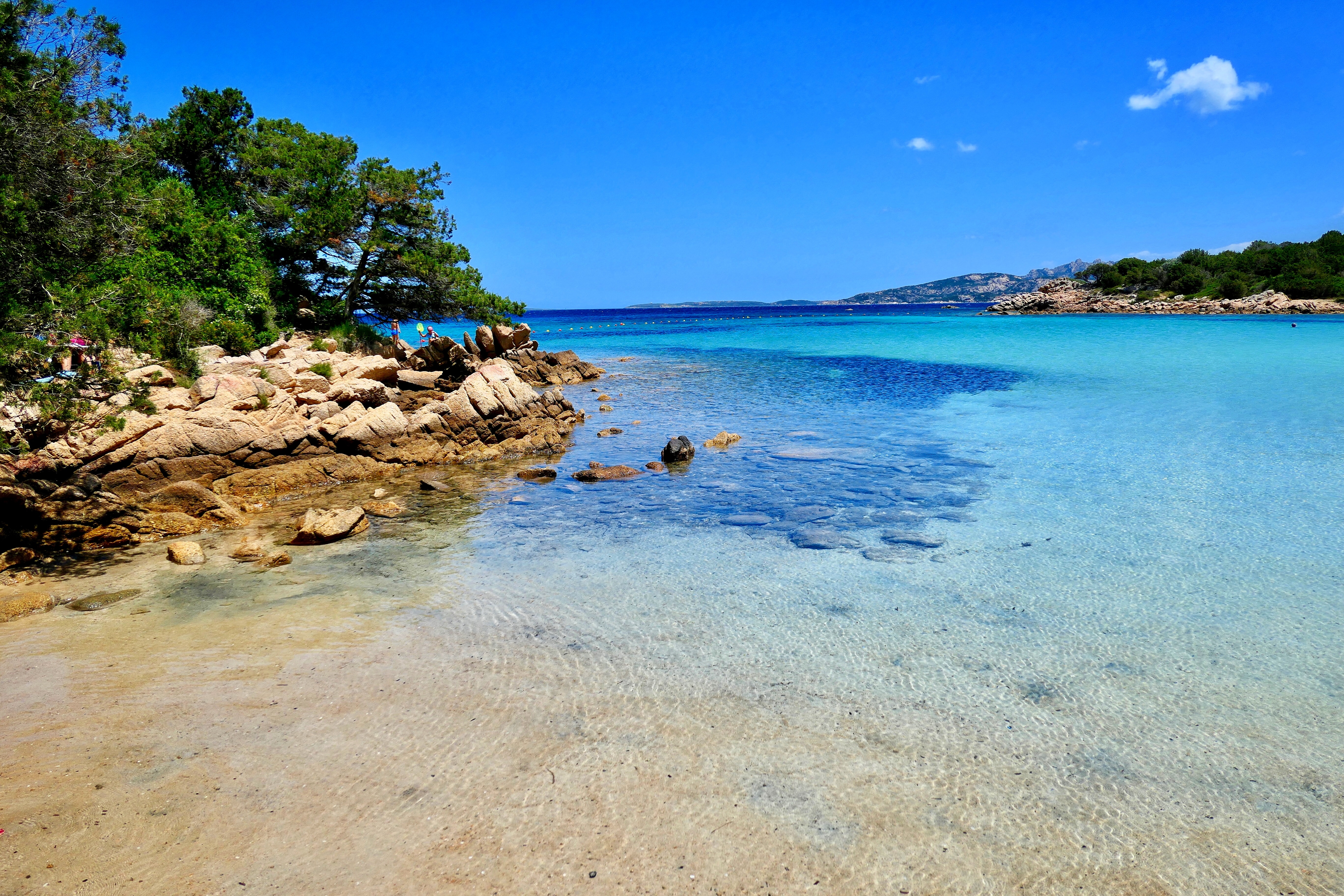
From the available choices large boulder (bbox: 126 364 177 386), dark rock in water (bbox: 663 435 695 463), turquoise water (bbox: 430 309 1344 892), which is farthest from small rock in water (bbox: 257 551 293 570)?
dark rock in water (bbox: 663 435 695 463)

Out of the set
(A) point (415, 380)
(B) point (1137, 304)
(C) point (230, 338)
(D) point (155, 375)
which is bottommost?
(A) point (415, 380)

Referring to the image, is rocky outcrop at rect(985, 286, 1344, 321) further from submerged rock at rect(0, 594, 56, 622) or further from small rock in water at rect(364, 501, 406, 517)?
submerged rock at rect(0, 594, 56, 622)

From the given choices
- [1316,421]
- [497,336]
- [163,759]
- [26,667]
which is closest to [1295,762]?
[163,759]

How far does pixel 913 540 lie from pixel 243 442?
11967 millimetres

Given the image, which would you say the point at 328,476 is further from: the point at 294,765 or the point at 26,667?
the point at 294,765

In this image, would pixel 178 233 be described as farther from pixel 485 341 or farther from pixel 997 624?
pixel 997 624

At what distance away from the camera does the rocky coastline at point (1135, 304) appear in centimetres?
6581

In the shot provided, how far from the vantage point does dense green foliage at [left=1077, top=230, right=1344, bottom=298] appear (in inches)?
2744

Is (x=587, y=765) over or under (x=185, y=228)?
under

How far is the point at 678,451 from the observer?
1520 centimetres

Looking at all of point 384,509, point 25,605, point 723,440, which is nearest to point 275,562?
point 25,605

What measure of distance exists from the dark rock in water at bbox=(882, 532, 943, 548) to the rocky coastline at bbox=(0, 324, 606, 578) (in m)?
7.72

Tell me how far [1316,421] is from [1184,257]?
94499 mm

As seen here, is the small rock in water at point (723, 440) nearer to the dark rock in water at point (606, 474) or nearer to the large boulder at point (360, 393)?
the dark rock in water at point (606, 474)
